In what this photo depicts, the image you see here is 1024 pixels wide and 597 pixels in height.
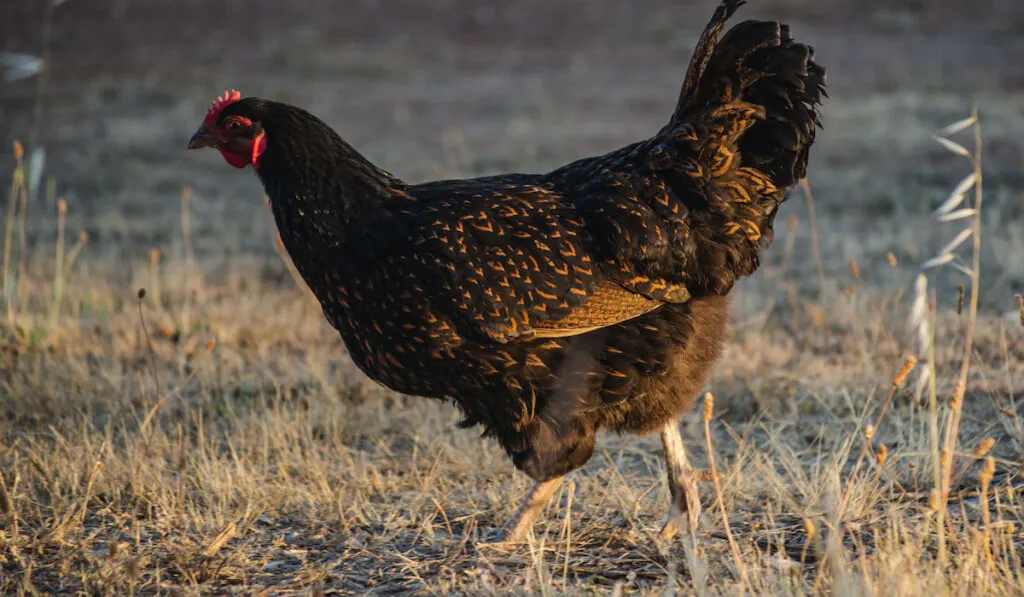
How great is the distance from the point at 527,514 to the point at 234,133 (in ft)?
6.19

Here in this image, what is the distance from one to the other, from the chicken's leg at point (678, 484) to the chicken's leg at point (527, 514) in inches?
17.7

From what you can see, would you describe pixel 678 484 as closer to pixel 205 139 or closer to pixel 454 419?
pixel 454 419

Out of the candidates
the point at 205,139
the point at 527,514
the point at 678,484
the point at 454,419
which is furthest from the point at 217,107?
the point at 678,484

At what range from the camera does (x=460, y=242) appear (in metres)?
4.07

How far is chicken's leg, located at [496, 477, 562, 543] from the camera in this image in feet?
13.7

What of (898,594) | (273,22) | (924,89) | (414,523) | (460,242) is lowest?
(414,523)

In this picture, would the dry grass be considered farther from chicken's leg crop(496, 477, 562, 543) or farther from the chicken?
the chicken

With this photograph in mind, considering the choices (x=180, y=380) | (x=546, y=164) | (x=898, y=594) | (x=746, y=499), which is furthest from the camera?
(x=546, y=164)

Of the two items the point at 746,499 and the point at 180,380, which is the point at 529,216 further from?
the point at 180,380

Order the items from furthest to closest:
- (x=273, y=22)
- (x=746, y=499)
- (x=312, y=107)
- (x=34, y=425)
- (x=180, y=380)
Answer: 1. (x=273, y=22)
2. (x=312, y=107)
3. (x=180, y=380)
4. (x=34, y=425)
5. (x=746, y=499)

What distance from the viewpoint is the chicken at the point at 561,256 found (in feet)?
13.3

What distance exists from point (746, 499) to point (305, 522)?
5.96ft

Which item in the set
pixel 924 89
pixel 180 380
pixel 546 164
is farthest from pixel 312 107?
pixel 180 380

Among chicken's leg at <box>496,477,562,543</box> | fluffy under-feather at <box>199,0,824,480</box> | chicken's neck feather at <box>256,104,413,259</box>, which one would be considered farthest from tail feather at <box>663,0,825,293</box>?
chicken's neck feather at <box>256,104,413,259</box>
